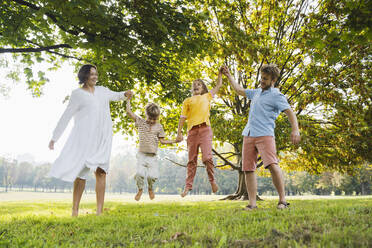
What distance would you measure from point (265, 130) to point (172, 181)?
8473cm

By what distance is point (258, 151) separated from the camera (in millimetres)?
4699

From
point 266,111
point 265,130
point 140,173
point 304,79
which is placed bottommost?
point 140,173

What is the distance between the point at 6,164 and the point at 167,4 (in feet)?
357

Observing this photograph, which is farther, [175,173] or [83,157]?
[175,173]

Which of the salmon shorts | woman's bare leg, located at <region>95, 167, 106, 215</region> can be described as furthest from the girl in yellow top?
woman's bare leg, located at <region>95, 167, 106, 215</region>

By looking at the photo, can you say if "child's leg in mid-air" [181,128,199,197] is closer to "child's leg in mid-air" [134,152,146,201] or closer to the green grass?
"child's leg in mid-air" [134,152,146,201]

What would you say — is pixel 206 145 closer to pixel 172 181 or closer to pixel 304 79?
pixel 304 79

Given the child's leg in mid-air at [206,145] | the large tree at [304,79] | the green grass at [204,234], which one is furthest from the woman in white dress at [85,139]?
the large tree at [304,79]

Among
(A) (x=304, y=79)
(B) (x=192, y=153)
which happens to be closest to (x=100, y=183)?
(B) (x=192, y=153)

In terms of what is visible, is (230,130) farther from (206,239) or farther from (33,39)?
(206,239)

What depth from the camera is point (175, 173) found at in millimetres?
87562

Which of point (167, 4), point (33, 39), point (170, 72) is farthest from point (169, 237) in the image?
point (33, 39)

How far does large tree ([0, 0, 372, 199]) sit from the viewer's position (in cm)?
634

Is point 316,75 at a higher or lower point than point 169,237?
higher
